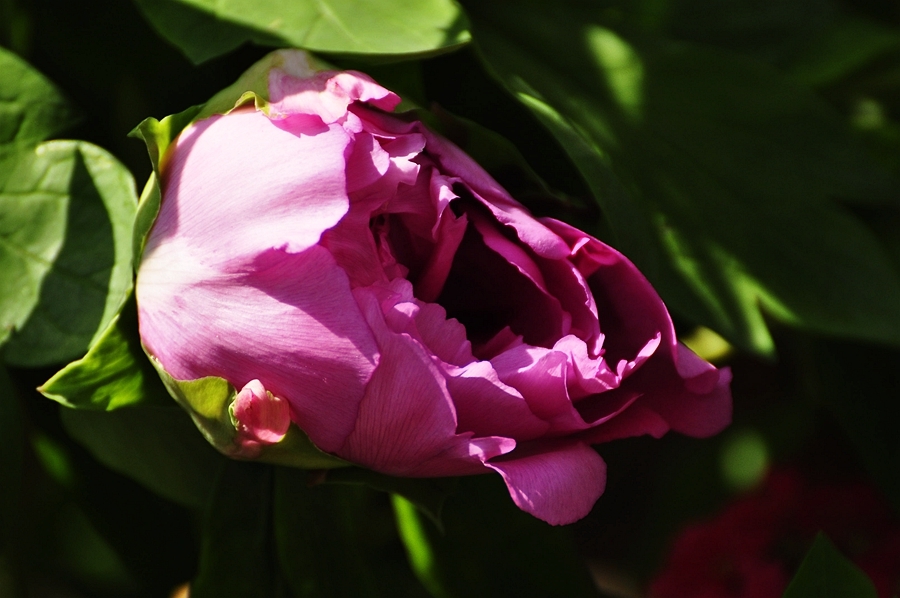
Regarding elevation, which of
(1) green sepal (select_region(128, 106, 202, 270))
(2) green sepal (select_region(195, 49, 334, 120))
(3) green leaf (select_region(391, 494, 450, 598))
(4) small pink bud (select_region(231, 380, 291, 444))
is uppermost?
(2) green sepal (select_region(195, 49, 334, 120))

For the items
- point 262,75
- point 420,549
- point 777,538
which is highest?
point 262,75

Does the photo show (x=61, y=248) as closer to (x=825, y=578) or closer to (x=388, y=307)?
(x=388, y=307)

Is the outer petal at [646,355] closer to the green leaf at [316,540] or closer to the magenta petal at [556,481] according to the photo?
the magenta petal at [556,481]

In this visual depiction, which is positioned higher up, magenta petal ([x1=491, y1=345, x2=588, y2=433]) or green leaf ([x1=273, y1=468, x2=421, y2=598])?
magenta petal ([x1=491, y1=345, x2=588, y2=433])

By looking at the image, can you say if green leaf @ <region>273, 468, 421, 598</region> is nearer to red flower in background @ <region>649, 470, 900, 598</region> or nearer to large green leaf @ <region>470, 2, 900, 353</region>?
large green leaf @ <region>470, 2, 900, 353</region>

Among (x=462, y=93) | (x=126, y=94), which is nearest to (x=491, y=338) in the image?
→ (x=462, y=93)

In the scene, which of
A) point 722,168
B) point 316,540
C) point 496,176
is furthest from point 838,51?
point 316,540

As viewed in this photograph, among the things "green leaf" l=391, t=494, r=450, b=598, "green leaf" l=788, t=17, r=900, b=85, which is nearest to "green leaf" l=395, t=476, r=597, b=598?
"green leaf" l=391, t=494, r=450, b=598

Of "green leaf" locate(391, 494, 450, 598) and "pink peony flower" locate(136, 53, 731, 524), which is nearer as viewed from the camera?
"pink peony flower" locate(136, 53, 731, 524)
